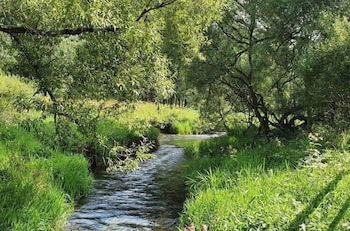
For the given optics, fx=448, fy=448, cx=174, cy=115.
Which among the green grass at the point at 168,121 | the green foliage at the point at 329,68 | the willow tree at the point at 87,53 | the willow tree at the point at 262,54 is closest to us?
the willow tree at the point at 87,53

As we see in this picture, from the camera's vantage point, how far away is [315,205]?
24.5ft

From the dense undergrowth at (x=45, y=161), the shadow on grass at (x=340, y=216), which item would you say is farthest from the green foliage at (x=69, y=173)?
the shadow on grass at (x=340, y=216)

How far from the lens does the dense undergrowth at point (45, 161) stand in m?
A: 8.09

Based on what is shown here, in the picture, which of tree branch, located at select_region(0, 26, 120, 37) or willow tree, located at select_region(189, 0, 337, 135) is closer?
tree branch, located at select_region(0, 26, 120, 37)

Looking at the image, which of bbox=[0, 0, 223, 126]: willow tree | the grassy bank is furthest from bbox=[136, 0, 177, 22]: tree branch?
Answer: the grassy bank

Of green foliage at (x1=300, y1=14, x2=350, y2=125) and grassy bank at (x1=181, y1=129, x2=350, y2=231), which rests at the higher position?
green foliage at (x1=300, y1=14, x2=350, y2=125)

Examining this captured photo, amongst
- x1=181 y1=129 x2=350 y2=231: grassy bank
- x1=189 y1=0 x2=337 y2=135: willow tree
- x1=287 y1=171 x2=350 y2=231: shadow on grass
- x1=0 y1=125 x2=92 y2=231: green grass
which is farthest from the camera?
x1=189 y1=0 x2=337 y2=135: willow tree

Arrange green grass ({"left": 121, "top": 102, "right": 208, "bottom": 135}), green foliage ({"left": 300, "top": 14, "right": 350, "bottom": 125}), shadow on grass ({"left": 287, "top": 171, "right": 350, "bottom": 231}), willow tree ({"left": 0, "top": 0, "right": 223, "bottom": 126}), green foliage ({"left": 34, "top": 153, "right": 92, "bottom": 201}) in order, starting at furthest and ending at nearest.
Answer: green grass ({"left": 121, "top": 102, "right": 208, "bottom": 135})
green foliage ({"left": 300, "top": 14, "right": 350, "bottom": 125})
green foliage ({"left": 34, "top": 153, "right": 92, "bottom": 201})
willow tree ({"left": 0, "top": 0, "right": 223, "bottom": 126})
shadow on grass ({"left": 287, "top": 171, "right": 350, "bottom": 231})

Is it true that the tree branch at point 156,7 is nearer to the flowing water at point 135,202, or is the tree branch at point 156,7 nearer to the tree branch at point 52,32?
the tree branch at point 52,32

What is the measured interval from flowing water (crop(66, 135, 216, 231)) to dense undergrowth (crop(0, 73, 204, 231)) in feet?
1.52

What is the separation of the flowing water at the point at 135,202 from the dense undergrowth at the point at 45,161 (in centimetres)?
46

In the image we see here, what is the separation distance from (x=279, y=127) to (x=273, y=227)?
Result: 11707mm

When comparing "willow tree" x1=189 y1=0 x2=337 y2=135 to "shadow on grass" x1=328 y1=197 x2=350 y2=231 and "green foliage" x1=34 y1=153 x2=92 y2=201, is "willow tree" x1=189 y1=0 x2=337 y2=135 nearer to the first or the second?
"green foliage" x1=34 y1=153 x2=92 y2=201

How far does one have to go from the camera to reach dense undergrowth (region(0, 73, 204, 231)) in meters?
8.09
